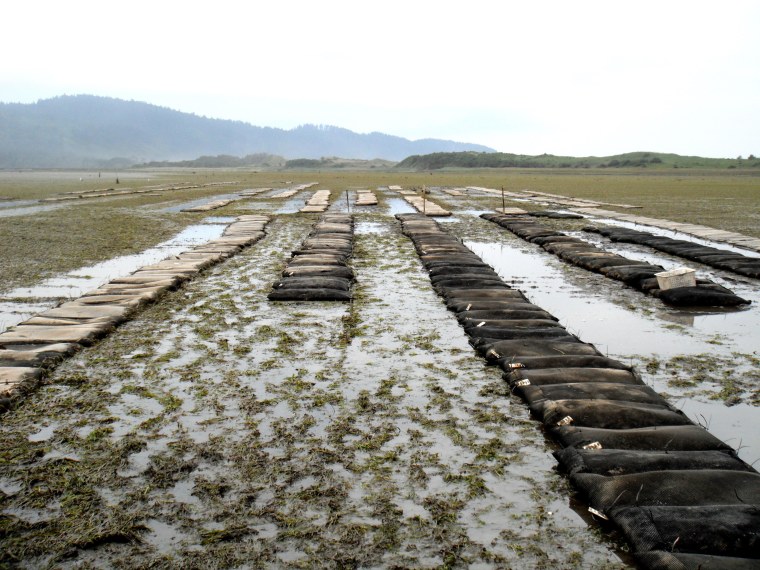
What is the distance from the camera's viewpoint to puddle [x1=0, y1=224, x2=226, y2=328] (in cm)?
728

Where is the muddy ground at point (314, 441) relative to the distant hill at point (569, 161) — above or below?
below

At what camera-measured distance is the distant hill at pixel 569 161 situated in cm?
7950

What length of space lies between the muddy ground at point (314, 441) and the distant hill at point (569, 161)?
79.9 meters

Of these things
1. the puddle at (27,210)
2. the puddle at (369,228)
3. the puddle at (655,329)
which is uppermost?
the puddle at (27,210)

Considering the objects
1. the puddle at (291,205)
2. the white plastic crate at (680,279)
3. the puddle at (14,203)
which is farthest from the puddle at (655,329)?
the puddle at (14,203)

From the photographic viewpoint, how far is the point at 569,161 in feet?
299

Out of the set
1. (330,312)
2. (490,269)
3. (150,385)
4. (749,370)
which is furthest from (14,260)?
(749,370)

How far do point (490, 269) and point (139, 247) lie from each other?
741cm

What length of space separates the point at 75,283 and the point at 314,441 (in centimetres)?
648

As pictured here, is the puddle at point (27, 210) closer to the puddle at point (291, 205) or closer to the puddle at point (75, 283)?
the puddle at point (291, 205)

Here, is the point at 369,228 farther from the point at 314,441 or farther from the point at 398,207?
the point at 314,441

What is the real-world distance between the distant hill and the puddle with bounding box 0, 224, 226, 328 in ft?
→ 252

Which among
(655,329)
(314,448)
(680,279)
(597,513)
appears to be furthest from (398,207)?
(597,513)

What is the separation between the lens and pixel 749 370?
17.6 ft
